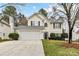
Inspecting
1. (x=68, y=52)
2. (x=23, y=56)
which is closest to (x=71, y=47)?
(x=68, y=52)

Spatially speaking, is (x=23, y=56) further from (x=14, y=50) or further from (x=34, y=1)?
(x=34, y=1)

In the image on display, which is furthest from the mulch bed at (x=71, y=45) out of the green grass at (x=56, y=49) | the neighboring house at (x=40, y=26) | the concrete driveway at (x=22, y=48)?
the concrete driveway at (x=22, y=48)

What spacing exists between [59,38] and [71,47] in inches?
9.2

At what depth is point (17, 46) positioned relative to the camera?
830cm

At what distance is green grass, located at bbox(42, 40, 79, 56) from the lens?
8.20 m

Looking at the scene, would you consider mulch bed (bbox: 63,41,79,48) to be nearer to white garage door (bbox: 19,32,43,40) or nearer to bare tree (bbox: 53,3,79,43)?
bare tree (bbox: 53,3,79,43)

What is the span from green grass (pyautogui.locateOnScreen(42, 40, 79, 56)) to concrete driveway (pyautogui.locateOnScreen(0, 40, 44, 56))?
85 millimetres

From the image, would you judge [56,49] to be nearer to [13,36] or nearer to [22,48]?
[22,48]

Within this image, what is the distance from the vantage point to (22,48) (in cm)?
827

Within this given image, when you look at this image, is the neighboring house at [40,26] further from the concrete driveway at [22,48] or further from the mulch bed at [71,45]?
the mulch bed at [71,45]

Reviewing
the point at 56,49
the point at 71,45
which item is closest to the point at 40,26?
the point at 56,49

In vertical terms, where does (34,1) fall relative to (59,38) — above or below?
above

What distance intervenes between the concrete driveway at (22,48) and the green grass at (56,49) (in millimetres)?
85

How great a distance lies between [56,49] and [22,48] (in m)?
0.53
